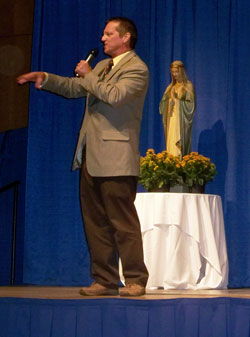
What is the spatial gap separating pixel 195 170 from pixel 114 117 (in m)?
1.47

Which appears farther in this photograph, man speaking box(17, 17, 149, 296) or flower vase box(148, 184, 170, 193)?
flower vase box(148, 184, 170, 193)

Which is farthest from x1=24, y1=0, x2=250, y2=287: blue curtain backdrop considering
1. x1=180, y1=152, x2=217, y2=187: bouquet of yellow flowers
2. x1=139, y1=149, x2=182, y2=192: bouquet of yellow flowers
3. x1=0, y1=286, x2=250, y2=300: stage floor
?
x1=0, y1=286, x2=250, y2=300: stage floor

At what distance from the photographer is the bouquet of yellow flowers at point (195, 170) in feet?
14.1

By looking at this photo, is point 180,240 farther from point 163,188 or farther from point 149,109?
point 149,109

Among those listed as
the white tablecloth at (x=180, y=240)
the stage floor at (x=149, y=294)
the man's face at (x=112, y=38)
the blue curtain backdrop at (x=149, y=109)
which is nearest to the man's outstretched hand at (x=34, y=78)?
the man's face at (x=112, y=38)

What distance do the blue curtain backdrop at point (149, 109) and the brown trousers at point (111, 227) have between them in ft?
6.25

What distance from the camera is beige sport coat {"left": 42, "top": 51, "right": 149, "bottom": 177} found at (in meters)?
2.95

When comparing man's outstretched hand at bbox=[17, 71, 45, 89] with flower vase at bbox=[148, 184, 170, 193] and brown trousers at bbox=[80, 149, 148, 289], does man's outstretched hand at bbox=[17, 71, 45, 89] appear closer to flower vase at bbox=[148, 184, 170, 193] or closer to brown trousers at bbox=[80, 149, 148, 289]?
brown trousers at bbox=[80, 149, 148, 289]

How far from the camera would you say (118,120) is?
3.00 meters

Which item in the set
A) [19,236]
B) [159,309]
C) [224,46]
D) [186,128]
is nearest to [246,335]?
[159,309]

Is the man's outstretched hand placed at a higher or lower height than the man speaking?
higher

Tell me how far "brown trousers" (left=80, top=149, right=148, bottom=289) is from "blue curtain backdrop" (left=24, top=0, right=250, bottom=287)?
1.90 m

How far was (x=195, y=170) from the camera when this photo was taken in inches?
171

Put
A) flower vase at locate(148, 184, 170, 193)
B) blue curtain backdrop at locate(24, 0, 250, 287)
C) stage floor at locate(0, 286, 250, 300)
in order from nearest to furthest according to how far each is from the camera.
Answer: stage floor at locate(0, 286, 250, 300), flower vase at locate(148, 184, 170, 193), blue curtain backdrop at locate(24, 0, 250, 287)
